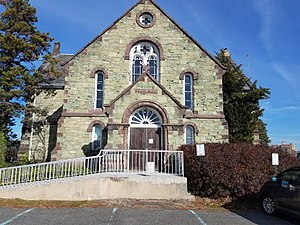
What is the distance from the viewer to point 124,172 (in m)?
11.4

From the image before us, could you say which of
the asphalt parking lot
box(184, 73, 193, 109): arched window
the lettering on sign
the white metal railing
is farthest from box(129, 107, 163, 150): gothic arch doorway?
the asphalt parking lot

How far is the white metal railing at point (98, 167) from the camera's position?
10031 millimetres

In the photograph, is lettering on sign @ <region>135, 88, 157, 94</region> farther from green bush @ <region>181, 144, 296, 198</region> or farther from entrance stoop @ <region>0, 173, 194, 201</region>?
entrance stoop @ <region>0, 173, 194, 201</region>

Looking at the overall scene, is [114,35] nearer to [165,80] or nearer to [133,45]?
[133,45]

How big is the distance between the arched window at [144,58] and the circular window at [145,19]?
4.35 ft

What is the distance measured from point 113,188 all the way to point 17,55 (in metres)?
13.3

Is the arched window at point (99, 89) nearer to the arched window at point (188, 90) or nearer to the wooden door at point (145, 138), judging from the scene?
the wooden door at point (145, 138)

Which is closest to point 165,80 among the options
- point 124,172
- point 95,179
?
point 124,172

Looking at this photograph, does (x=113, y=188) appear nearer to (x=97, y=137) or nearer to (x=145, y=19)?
(x=97, y=137)

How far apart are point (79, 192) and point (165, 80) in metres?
9.15

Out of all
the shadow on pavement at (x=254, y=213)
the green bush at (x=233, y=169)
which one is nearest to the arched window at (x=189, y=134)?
the green bush at (x=233, y=169)

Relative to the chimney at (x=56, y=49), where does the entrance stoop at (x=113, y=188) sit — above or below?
below

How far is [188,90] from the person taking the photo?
53.6ft

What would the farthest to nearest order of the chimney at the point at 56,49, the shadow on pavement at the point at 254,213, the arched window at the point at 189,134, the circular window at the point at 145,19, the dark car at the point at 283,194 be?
1. the chimney at the point at 56,49
2. the circular window at the point at 145,19
3. the arched window at the point at 189,134
4. the shadow on pavement at the point at 254,213
5. the dark car at the point at 283,194
